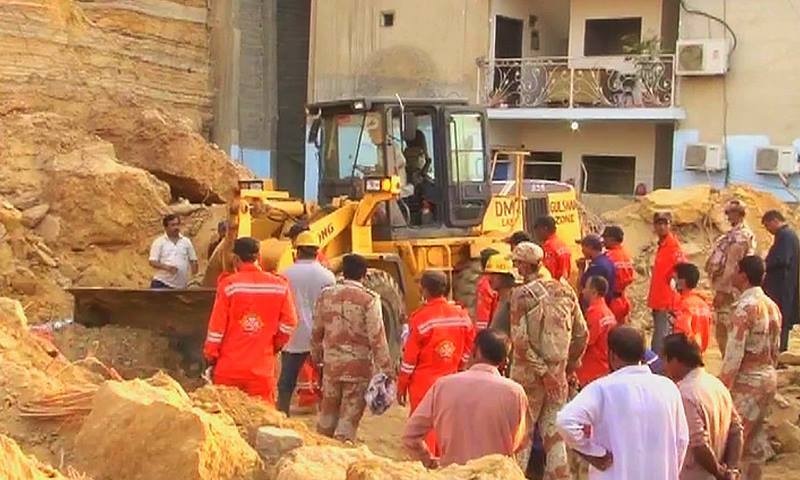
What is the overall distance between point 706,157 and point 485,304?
51.8 ft

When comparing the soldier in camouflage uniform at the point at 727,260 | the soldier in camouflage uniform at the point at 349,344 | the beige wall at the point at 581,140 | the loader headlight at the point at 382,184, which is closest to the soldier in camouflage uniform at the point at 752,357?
the soldier in camouflage uniform at the point at 349,344

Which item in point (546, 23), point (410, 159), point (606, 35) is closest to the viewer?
point (410, 159)

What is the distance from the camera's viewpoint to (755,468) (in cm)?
767

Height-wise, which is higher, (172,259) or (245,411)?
(172,259)

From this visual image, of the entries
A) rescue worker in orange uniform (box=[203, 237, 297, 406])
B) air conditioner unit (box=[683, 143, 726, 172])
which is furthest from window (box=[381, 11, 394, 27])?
rescue worker in orange uniform (box=[203, 237, 297, 406])

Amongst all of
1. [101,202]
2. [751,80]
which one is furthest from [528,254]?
[751,80]

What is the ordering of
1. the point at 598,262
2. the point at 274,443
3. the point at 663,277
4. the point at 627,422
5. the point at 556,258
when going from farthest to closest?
1. the point at 663,277
2. the point at 556,258
3. the point at 598,262
4. the point at 274,443
5. the point at 627,422

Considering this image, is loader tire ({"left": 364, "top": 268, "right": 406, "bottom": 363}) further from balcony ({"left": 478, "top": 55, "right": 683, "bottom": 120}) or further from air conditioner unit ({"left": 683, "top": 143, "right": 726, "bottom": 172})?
balcony ({"left": 478, "top": 55, "right": 683, "bottom": 120})

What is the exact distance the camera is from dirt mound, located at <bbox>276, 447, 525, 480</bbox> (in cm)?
504

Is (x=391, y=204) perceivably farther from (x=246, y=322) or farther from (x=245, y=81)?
(x=245, y=81)

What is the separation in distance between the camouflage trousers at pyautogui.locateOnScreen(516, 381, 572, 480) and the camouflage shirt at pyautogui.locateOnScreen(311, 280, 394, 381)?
106 centimetres

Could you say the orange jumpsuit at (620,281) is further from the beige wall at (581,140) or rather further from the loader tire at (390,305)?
the beige wall at (581,140)

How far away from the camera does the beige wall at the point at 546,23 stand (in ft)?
90.5

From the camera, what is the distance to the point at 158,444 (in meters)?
5.48
